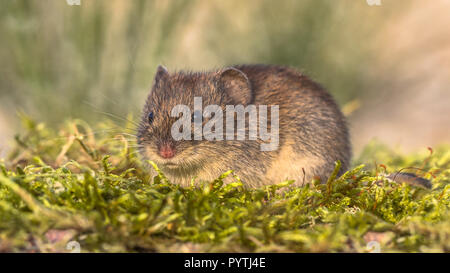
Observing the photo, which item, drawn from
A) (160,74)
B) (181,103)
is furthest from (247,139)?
(160,74)

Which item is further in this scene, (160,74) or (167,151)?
(160,74)

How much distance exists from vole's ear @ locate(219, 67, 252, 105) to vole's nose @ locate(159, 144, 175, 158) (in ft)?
2.35

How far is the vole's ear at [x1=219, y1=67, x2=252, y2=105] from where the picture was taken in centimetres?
301

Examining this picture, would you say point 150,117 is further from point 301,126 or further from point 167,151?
point 301,126

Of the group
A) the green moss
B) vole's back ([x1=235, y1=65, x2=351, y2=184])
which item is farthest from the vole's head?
the green moss

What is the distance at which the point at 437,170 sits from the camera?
11.4 feet

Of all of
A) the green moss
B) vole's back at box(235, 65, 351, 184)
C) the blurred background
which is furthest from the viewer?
the blurred background

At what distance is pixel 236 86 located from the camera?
303cm

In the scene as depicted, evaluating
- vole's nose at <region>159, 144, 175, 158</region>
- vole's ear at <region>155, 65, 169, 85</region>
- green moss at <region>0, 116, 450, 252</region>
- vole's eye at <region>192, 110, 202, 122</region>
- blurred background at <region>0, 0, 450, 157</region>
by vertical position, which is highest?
blurred background at <region>0, 0, 450, 157</region>

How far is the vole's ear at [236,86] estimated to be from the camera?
9.86 feet

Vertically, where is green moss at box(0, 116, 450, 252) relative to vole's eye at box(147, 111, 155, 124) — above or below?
below

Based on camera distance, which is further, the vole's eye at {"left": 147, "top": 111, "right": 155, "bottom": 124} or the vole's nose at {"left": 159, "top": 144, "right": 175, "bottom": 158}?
the vole's eye at {"left": 147, "top": 111, "right": 155, "bottom": 124}

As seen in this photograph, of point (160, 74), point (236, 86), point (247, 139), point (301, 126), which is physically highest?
point (160, 74)

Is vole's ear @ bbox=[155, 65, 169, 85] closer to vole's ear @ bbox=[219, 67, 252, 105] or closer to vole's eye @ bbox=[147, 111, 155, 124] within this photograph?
vole's eye @ bbox=[147, 111, 155, 124]
